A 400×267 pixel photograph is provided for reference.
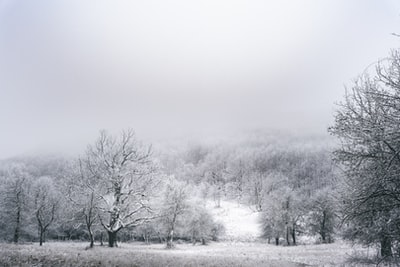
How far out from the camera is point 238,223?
296ft

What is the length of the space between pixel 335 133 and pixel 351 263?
9.50 meters

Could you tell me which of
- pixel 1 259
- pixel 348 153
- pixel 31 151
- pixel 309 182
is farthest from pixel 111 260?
pixel 309 182

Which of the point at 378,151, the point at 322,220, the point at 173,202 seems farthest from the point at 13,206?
the point at 322,220

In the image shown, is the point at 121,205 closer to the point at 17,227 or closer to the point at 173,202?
the point at 173,202

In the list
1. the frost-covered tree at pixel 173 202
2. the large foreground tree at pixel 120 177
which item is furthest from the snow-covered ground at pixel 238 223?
the large foreground tree at pixel 120 177

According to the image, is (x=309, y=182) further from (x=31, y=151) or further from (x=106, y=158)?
(x=106, y=158)

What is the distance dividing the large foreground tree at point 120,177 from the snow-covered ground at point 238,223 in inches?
2029

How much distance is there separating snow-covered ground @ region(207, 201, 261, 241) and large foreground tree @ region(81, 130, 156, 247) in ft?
169

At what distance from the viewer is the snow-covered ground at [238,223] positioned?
239 feet

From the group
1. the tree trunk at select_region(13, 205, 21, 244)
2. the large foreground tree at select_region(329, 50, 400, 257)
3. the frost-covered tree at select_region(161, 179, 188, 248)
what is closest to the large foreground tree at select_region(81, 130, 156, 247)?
the large foreground tree at select_region(329, 50, 400, 257)

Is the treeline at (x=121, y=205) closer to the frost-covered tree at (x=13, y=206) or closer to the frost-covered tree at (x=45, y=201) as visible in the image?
the frost-covered tree at (x=13, y=206)

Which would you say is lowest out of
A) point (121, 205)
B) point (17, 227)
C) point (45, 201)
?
point (17, 227)

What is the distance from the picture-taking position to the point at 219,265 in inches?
532

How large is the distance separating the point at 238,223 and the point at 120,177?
73.0 m
